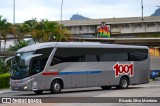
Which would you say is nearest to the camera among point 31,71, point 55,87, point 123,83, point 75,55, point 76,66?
point 31,71

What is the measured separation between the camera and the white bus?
92.9 ft

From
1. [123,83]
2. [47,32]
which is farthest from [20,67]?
[47,32]

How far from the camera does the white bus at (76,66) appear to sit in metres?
28.3

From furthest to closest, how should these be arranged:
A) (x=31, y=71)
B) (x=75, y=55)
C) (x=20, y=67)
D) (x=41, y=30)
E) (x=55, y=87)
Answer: (x=41, y=30) → (x=75, y=55) → (x=55, y=87) → (x=20, y=67) → (x=31, y=71)

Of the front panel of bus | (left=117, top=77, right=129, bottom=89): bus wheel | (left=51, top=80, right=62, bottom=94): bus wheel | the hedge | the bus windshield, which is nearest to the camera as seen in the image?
the front panel of bus

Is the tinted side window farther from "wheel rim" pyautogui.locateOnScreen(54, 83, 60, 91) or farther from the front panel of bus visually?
"wheel rim" pyautogui.locateOnScreen(54, 83, 60, 91)

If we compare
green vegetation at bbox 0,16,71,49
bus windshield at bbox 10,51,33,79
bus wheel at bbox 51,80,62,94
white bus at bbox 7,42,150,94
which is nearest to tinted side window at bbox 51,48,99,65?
white bus at bbox 7,42,150,94

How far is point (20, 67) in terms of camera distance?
1124 inches

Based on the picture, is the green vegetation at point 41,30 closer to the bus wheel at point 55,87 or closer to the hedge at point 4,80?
the hedge at point 4,80

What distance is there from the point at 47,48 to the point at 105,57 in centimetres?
541

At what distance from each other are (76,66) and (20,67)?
3.96 metres

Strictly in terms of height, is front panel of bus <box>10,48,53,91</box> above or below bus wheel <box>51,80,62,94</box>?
above

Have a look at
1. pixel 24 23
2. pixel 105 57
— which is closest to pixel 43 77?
pixel 105 57

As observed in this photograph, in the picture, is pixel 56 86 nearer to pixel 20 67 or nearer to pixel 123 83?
pixel 20 67
